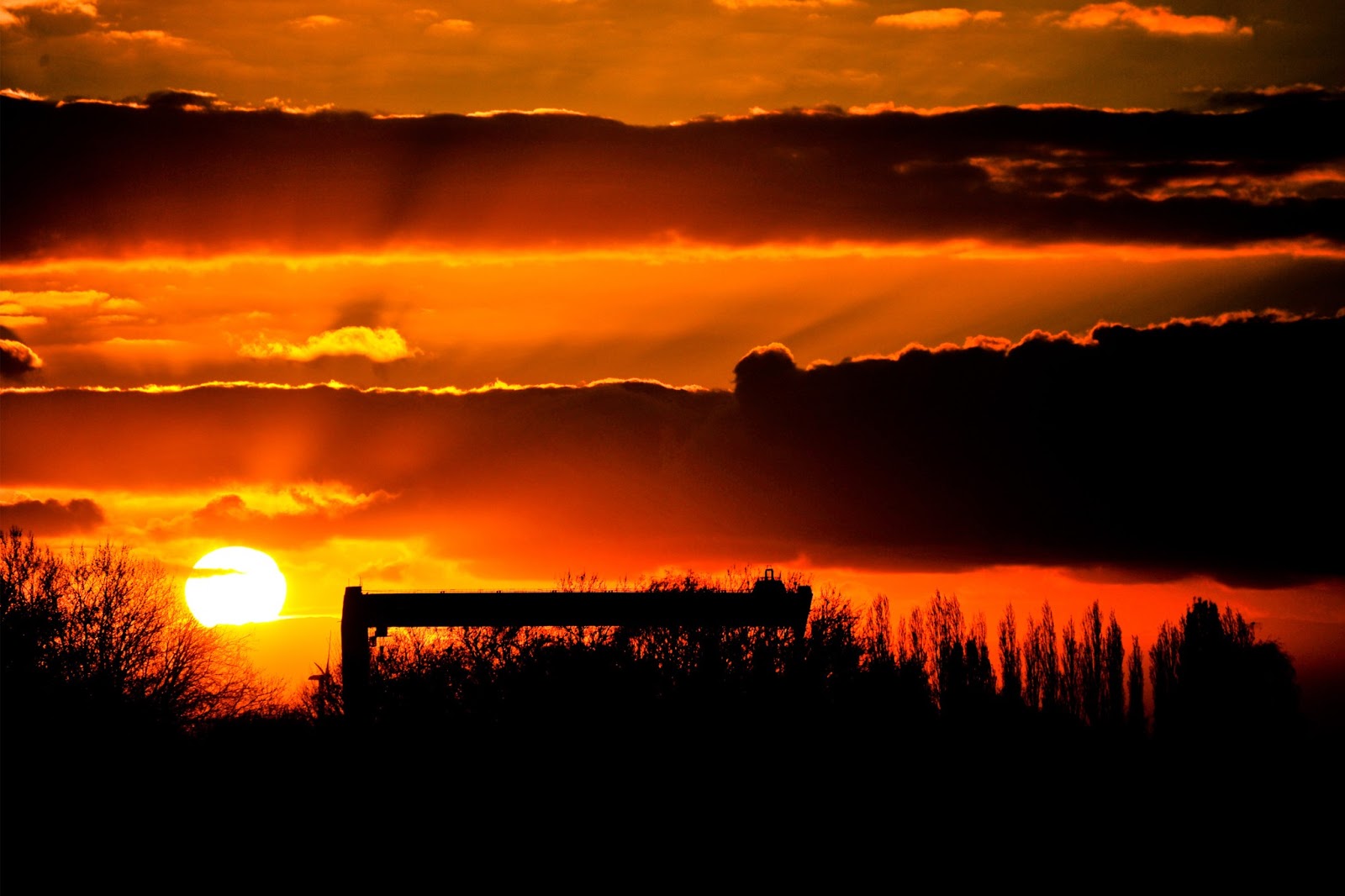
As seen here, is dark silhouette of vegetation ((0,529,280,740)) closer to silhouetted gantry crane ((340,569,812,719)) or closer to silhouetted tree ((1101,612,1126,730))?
silhouetted gantry crane ((340,569,812,719))

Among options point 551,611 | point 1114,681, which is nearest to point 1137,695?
point 1114,681

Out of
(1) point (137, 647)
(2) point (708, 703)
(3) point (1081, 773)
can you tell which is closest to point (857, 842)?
(2) point (708, 703)

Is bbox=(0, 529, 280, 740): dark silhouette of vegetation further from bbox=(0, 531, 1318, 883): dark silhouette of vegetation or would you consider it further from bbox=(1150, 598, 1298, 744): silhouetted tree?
bbox=(1150, 598, 1298, 744): silhouetted tree

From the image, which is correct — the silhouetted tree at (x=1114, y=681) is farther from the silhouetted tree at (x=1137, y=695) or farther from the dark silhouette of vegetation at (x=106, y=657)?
the dark silhouette of vegetation at (x=106, y=657)

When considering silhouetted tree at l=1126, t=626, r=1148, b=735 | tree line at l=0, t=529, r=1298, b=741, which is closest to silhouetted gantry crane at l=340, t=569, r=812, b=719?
tree line at l=0, t=529, r=1298, b=741

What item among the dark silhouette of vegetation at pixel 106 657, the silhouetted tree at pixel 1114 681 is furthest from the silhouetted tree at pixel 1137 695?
the dark silhouette of vegetation at pixel 106 657

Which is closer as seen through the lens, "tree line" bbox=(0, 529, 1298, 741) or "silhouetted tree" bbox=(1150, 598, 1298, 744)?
"tree line" bbox=(0, 529, 1298, 741)

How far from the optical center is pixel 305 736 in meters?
66.1

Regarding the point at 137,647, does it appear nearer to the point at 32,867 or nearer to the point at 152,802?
the point at 152,802

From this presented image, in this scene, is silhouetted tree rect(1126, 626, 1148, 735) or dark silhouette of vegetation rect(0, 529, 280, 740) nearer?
dark silhouette of vegetation rect(0, 529, 280, 740)

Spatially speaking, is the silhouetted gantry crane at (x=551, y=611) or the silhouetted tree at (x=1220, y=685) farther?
the silhouetted tree at (x=1220, y=685)

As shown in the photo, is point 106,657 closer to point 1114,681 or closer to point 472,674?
point 472,674

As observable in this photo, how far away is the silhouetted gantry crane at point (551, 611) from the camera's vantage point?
2630 inches

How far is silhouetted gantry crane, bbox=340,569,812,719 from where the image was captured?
66.8 meters
